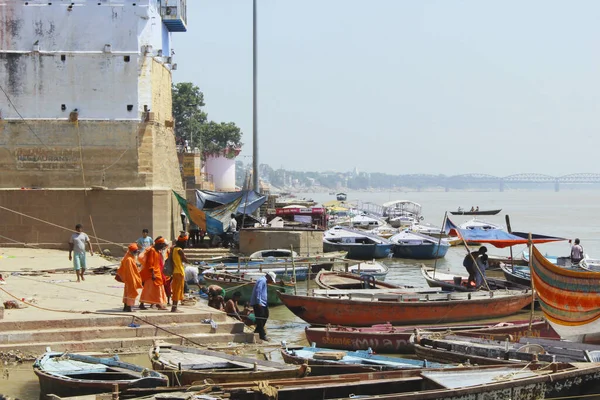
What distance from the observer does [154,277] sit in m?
13.9

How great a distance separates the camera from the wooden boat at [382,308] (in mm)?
16297

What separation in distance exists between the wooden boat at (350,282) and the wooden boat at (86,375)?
833 cm

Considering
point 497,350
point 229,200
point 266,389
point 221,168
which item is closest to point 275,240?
point 229,200

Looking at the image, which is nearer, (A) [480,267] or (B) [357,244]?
(A) [480,267]

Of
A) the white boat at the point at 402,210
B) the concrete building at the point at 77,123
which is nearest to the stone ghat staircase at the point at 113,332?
the concrete building at the point at 77,123

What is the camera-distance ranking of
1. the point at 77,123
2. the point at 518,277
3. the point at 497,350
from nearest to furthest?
the point at 497,350 → the point at 518,277 → the point at 77,123

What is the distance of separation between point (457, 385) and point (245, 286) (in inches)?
391

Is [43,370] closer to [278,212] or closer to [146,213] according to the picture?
[146,213]

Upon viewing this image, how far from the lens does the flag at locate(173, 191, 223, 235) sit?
2784cm

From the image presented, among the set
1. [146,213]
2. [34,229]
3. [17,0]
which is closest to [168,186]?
[146,213]

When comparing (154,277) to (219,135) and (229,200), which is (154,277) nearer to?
(229,200)

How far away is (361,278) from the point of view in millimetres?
19656

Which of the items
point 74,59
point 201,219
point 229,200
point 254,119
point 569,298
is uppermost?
point 74,59

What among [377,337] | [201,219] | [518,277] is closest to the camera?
[377,337]
